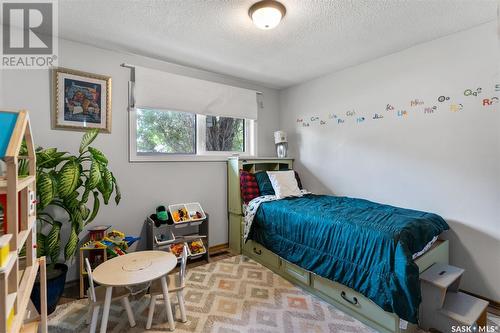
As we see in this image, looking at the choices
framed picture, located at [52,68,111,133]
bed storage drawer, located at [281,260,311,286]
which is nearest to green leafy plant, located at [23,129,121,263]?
framed picture, located at [52,68,111,133]

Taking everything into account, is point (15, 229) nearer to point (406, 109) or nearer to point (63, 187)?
point (63, 187)

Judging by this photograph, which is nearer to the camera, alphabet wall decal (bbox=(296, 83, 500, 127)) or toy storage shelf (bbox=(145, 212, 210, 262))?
alphabet wall decal (bbox=(296, 83, 500, 127))

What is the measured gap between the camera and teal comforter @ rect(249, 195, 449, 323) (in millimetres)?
1605

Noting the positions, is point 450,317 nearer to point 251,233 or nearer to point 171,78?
point 251,233

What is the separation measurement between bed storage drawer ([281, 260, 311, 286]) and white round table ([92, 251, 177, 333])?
1.16 meters

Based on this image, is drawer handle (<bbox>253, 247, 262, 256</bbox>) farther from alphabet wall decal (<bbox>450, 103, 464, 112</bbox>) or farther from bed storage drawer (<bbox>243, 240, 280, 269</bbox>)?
alphabet wall decal (<bbox>450, 103, 464, 112</bbox>)

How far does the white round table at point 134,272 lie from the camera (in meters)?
1.53

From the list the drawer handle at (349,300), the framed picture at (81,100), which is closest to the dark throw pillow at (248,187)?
the drawer handle at (349,300)

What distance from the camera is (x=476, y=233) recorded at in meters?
2.11

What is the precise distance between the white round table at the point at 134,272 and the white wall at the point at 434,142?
2299mm

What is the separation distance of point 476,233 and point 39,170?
3.62 metres

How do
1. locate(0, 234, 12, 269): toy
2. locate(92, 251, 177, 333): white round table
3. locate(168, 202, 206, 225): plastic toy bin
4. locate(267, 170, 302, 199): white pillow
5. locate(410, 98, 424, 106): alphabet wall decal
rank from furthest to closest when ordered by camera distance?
locate(267, 170, 302, 199): white pillow → locate(168, 202, 206, 225): plastic toy bin → locate(410, 98, 424, 106): alphabet wall decal → locate(92, 251, 177, 333): white round table → locate(0, 234, 12, 269): toy

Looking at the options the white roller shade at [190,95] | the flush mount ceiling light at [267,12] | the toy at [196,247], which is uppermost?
the flush mount ceiling light at [267,12]

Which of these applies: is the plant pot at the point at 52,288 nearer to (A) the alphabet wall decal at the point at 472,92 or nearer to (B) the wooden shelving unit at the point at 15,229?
(B) the wooden shelving unit at the point at 15,229
